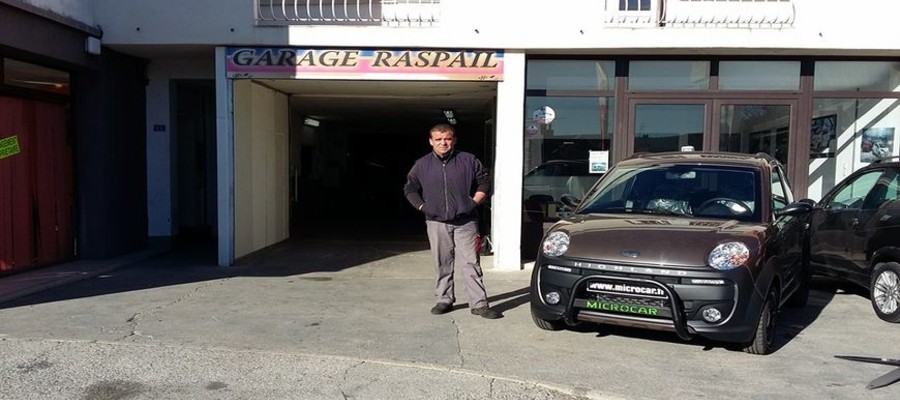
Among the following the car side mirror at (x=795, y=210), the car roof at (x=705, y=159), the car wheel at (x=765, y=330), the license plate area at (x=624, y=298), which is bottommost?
the car wheel at (x=765, y=330)

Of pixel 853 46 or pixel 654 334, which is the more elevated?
pixel 853 46

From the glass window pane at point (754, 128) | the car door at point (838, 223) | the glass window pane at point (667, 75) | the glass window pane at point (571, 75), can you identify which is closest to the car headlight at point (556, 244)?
the car door at point (838, 223)

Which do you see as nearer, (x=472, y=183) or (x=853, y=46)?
(x=472, y=183)

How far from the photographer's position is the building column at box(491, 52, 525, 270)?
8852mm

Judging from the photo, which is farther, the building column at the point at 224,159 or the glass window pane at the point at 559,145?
the glass window pane at the point at 559,145

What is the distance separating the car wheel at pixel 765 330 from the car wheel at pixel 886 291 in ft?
6.26

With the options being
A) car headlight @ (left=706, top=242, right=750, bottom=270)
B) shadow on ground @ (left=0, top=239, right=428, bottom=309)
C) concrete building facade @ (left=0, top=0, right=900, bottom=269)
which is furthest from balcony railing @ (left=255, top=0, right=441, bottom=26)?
car headlight @ (left=706, top=242, right=750, bottom=270)

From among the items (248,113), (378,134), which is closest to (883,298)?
(248,113)

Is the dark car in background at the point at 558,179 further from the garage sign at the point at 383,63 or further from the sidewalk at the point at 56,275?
the sidewalk at the point at 56,275

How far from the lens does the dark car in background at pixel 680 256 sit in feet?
16.0

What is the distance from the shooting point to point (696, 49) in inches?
344

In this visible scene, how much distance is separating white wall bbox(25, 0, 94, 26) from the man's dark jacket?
17.5 ft

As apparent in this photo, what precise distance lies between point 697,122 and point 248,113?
21.7ft

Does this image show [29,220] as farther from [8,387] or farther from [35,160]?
[8,387]
